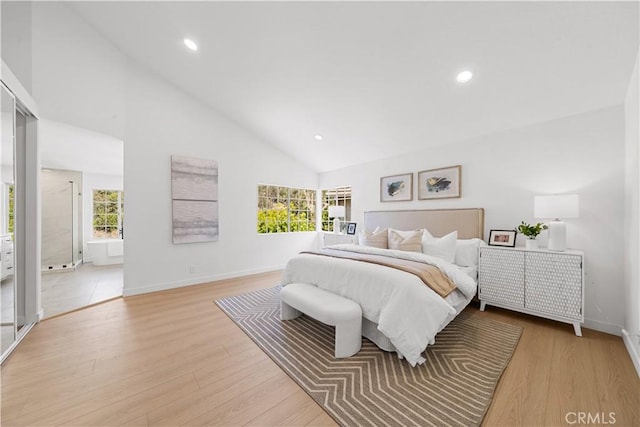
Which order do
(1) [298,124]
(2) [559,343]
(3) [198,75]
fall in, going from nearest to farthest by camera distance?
(2) [559,343], (3) [198,75], (1) [298,124]

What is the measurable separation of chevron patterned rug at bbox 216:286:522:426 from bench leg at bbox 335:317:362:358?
0.06 meters

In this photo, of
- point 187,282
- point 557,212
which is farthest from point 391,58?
point 187,282

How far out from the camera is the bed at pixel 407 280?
74.1 inches

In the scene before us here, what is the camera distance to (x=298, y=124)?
4102 mm

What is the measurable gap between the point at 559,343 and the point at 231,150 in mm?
5081

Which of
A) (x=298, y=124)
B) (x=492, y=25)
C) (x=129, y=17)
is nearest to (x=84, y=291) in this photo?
(x=129, y=17)

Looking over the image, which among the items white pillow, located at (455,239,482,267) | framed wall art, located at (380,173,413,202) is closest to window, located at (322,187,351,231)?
framed wall art, located at (380,173,413,202)

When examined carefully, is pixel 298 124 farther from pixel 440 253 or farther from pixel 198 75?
pixel 440 253

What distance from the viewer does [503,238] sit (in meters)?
3.01

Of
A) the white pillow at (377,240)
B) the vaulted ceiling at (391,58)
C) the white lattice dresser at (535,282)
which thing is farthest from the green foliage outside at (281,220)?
the white lattice dresser at (535,282)

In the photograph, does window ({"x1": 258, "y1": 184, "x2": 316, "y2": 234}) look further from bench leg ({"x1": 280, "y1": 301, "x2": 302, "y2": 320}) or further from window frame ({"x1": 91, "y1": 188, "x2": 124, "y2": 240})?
window frame ({"x1": 91, "y1": 188, "x2": 124, "y2": 240})

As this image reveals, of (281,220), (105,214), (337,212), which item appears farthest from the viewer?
(105,214)

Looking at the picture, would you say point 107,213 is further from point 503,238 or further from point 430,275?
Answer: point 503,238

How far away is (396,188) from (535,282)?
2.31 metres
